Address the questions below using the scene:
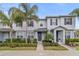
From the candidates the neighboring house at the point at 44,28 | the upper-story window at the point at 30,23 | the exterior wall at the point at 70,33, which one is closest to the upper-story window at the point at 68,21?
the neighboring house at the point at 44,28

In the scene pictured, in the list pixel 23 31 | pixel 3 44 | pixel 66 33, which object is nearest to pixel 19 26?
pixel 23 31

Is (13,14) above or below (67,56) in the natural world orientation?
above

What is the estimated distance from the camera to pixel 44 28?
1336cm

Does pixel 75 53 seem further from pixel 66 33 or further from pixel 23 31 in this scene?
pixel 23 31

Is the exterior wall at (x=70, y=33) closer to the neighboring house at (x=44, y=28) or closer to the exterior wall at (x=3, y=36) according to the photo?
the neighboring house at (x=44, y=28)

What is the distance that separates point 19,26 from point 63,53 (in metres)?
2.55

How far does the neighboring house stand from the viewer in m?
13.1

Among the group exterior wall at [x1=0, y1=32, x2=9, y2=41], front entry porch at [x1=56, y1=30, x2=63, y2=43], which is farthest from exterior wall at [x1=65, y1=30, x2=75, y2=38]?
exterior wall at [x1=0, y1=32, x2=9, y2=41]

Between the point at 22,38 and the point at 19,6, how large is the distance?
1.63m

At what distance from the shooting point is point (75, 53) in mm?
12695

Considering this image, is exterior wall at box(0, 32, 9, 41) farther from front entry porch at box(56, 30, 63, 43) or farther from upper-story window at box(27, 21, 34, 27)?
front entry porch at box(56, 30, 63, 43)

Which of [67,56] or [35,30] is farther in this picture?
[35,30]

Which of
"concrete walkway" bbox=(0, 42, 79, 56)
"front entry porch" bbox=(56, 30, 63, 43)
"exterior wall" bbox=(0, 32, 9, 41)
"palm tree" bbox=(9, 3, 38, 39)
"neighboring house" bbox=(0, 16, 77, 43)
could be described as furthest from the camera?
"front entry porch" bbox=(56, 30, 63, 43)

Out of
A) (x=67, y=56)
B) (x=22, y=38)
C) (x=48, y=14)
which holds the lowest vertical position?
(x=67, y=56)
